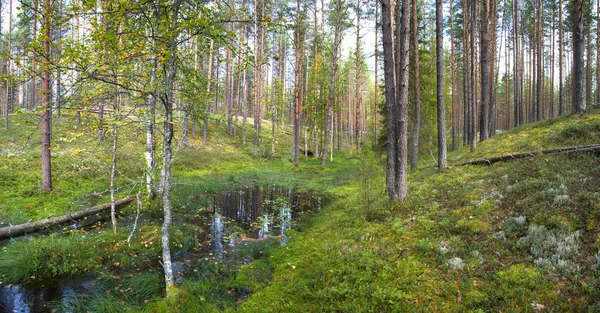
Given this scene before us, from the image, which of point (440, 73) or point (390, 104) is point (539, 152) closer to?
point (390, 104)

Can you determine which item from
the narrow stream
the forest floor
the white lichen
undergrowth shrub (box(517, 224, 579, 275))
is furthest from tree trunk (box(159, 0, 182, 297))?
undergrowth shrub (box(517, 224, 579, 275))

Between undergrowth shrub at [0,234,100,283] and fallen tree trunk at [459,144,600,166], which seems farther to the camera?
fallen tree trunk at [459,144,600,166]

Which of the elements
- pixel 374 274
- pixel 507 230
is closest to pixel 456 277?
pixel 374 274

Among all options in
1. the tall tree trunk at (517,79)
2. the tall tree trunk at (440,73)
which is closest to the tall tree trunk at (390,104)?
the tall tree trunk at (440,73)

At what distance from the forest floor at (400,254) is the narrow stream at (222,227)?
348 mm

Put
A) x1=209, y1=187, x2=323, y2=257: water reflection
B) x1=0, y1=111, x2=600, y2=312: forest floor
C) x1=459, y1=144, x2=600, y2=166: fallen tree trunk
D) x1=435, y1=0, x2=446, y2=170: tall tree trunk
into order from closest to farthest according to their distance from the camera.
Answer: x1=0, y1=111, x2=600, y2=312: forest floor < x1=459, y1=144, x2=600, y2=166: fallen tree trunk < x1=209, y1=187, x2=323, y2=257: water reflection < x1=435, y1=0, x2=446, y2=170: tall tree trunk

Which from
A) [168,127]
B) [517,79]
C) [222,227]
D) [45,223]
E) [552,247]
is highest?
[517,79]

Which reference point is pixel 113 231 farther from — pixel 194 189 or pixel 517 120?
pixel 517 120

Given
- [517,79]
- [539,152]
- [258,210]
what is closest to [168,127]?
[258,210]

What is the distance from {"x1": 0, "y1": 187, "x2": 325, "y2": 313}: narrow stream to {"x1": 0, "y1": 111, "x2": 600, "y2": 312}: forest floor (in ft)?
1.14

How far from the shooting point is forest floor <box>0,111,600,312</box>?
4.54 meters

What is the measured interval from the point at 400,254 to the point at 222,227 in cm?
663

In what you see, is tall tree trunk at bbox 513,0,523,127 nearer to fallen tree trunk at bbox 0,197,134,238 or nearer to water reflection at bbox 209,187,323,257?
water reflection at bbox 209,187,323,257

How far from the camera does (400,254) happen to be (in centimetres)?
598
